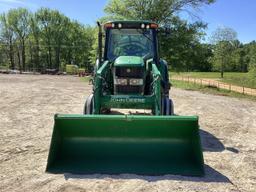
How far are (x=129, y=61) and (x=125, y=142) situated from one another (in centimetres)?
263

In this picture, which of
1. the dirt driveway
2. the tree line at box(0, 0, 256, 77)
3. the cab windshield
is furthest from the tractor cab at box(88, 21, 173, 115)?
the tree line at box(0, 0, 256, 77)

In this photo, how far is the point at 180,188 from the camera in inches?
202

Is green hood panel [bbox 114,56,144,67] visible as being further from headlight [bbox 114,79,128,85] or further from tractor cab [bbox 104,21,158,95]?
headlight [bbox 114,79,128,85]

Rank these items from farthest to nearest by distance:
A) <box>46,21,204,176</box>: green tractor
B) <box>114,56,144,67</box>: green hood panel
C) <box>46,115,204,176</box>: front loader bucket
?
<box>114,56,144,67</box>: green hood panel, <box>46,115,204,176</box>: front loader bucket, <box>46,21,204,176</box>: green tractor

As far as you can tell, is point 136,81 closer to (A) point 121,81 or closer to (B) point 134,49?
(A) point 121,81

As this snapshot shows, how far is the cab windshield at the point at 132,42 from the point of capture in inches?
348

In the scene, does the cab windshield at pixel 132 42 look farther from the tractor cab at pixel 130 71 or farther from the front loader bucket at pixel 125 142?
the front loader bucket at pixel 125 142

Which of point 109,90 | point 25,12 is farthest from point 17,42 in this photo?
point 109,90

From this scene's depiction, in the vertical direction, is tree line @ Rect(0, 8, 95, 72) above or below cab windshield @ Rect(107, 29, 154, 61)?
above

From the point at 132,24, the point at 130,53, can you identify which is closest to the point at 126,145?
the point at 130,53

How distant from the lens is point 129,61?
820 centimetres

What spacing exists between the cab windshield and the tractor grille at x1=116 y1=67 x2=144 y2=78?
72cm

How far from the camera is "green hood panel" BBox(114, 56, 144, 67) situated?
8.12 m

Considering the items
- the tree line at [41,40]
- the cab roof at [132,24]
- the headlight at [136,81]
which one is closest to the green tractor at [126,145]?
the headlight at [136,81]
